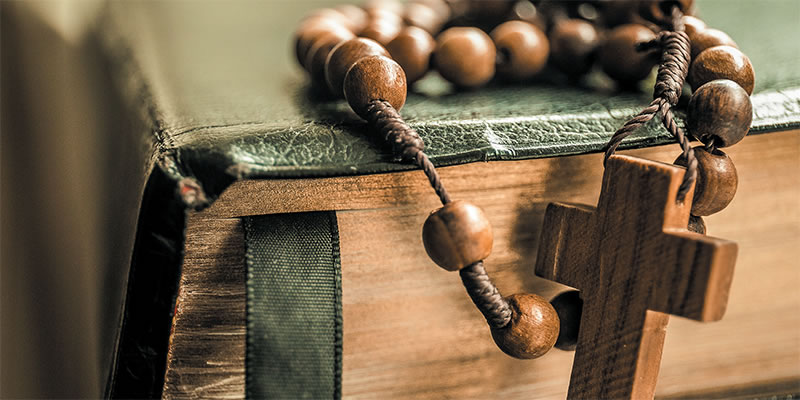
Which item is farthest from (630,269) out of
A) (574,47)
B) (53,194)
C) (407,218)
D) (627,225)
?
(53,194)

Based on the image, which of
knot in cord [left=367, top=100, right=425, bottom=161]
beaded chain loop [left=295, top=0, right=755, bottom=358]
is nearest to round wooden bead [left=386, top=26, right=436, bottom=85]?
beaded chain loop [left=295, top=0, right=755, bottom=358]

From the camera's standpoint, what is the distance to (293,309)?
37 cm

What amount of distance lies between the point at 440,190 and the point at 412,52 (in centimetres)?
17

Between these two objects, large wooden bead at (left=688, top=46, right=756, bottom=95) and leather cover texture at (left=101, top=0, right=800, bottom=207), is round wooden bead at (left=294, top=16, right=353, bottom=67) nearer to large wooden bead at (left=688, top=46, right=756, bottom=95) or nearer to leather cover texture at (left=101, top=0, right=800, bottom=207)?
leather cover texture at (left=101, top=0, right=800, bottom=207)

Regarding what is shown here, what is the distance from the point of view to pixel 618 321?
371 millimetres

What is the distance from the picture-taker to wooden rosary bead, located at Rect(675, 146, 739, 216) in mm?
387

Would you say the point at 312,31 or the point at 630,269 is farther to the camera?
the point at 312,31

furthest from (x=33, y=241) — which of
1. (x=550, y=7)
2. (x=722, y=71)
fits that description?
(x=722, y=71)

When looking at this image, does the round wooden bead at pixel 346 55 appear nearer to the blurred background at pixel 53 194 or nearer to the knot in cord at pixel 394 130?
the knot in cord at pixel 394 130

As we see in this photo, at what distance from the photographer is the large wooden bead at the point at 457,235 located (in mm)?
346

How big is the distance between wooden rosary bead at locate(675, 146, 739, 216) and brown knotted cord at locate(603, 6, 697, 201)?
15 mm

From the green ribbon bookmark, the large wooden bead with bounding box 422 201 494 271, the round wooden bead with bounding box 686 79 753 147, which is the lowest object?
the green ribbon bookmark

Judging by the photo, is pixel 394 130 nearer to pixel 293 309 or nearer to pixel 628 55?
pixel 293 309

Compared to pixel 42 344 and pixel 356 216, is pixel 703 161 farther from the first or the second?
pixel 42 344
